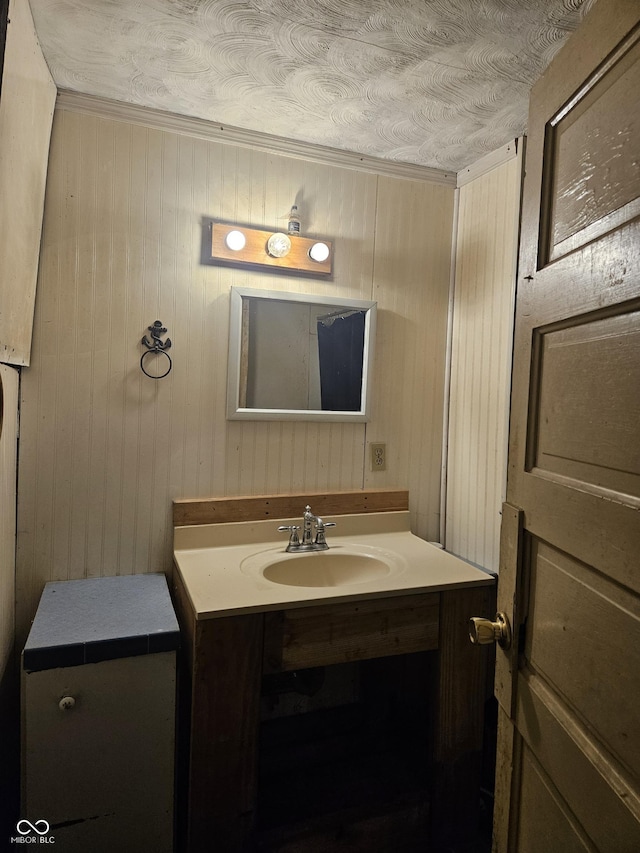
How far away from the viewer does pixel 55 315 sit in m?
1.55

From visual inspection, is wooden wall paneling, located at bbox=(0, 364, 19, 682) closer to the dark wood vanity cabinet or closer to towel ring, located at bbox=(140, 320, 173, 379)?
towel ring, located at bbox=(140, 320, 173, 379)

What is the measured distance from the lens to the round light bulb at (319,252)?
5.86ft

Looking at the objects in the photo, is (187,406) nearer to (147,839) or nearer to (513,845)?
(147,839)

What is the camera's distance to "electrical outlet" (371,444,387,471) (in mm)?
1957

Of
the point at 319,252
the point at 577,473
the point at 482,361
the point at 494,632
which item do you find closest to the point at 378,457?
the point at 482,361

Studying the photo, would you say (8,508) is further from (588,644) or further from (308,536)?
(588,644)

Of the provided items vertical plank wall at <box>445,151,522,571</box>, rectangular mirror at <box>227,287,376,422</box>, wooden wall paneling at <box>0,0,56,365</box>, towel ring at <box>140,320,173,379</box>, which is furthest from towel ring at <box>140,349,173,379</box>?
vertical plank wall at <box>445,151,522,571</box>

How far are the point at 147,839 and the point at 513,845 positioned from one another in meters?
0.92

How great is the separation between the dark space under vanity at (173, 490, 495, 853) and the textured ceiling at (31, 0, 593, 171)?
144 cm

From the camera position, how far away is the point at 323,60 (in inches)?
51.9

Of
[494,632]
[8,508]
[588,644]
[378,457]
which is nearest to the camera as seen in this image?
[588,644]

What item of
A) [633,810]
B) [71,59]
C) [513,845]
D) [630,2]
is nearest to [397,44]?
[630,2]

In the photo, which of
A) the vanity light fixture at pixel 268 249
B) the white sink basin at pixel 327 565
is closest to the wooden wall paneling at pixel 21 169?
the vanity light fixture at pixel 268 249

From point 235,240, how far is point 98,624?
1246 millimetres
